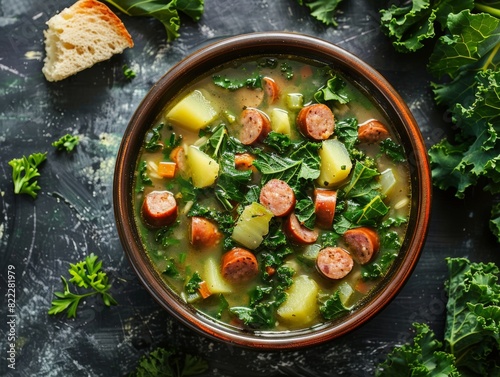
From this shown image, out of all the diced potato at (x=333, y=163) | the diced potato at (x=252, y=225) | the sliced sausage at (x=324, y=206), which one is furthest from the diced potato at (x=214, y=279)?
the diced potato at (x=333, y=163)

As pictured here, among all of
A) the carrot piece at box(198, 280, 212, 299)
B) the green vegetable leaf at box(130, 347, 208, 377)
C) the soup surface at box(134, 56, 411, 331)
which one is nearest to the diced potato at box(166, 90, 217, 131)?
the soup surface at box(134, 56, 411, 331)

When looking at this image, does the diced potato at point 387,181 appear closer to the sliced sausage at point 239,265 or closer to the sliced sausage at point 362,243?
the sliced sausage at point 362,243

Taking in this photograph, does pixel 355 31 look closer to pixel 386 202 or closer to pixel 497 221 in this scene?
pixel 386 202

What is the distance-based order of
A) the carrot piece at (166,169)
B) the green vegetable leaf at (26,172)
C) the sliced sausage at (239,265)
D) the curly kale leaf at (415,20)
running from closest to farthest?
the sliced sausage at (239,265) → the carrot piece at (166,169) → the curly kale leaf at (415,20) → the green vegetable leaf at (26,172)

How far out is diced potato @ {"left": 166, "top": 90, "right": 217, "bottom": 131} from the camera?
11.5 feet

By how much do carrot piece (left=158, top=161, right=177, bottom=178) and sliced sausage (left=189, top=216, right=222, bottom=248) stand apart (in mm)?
238

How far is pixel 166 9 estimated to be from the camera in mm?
3699

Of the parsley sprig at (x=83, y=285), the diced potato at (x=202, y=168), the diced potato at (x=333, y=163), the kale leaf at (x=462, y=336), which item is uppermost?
the diced potato at (x=333, y=163)

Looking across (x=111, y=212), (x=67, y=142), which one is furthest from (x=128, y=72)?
(x=111, y=212)

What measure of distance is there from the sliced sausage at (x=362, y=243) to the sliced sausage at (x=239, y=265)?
46cm

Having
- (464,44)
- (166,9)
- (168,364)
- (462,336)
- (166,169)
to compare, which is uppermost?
(464,44)

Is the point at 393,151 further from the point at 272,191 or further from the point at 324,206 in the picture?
the point at 272,191

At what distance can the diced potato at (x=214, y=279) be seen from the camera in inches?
136

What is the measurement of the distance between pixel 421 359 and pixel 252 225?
1077mm
